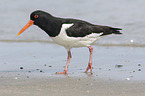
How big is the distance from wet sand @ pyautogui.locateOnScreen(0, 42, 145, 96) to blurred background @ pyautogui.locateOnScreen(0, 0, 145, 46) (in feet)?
5.14

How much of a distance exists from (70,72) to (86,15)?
30.2 feet

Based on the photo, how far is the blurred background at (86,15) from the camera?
13.0 m

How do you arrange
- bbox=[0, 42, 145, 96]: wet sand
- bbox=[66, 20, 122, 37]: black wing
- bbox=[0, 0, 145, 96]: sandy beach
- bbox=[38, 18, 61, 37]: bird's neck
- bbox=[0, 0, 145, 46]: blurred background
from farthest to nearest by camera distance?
1. bbox=[0, 0, 145, 46]: blurred background
2. bbox=[66, 20, 122, 37]: black wing
3. bbox=[38, 18, 61, 37]: bird's neck
4. bbox=[0, 0, 145, 96]: sandy beach
5. bbox=[0, 42, 145, 96]: wet sand

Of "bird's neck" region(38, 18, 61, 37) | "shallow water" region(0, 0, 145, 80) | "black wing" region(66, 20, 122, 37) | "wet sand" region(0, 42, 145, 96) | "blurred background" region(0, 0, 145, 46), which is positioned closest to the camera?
"wet sand" region(0, 42, 145, 96)

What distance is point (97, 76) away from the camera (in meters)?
7.21

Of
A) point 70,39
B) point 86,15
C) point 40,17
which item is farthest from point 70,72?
point 86,15

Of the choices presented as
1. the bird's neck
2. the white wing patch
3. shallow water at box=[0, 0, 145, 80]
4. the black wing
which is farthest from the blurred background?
the bird's neck

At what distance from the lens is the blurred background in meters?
13.0

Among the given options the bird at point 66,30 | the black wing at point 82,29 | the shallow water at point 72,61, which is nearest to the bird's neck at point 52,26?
the bird at point 66,30

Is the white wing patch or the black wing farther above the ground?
the black wing

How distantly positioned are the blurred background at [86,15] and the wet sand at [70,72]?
1.57 metres

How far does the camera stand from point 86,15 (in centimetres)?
1672

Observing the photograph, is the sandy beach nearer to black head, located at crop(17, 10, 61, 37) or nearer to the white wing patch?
the white wing patch

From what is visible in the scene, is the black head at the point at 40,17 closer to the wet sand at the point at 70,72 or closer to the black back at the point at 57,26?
the black back at the point at 57,26
